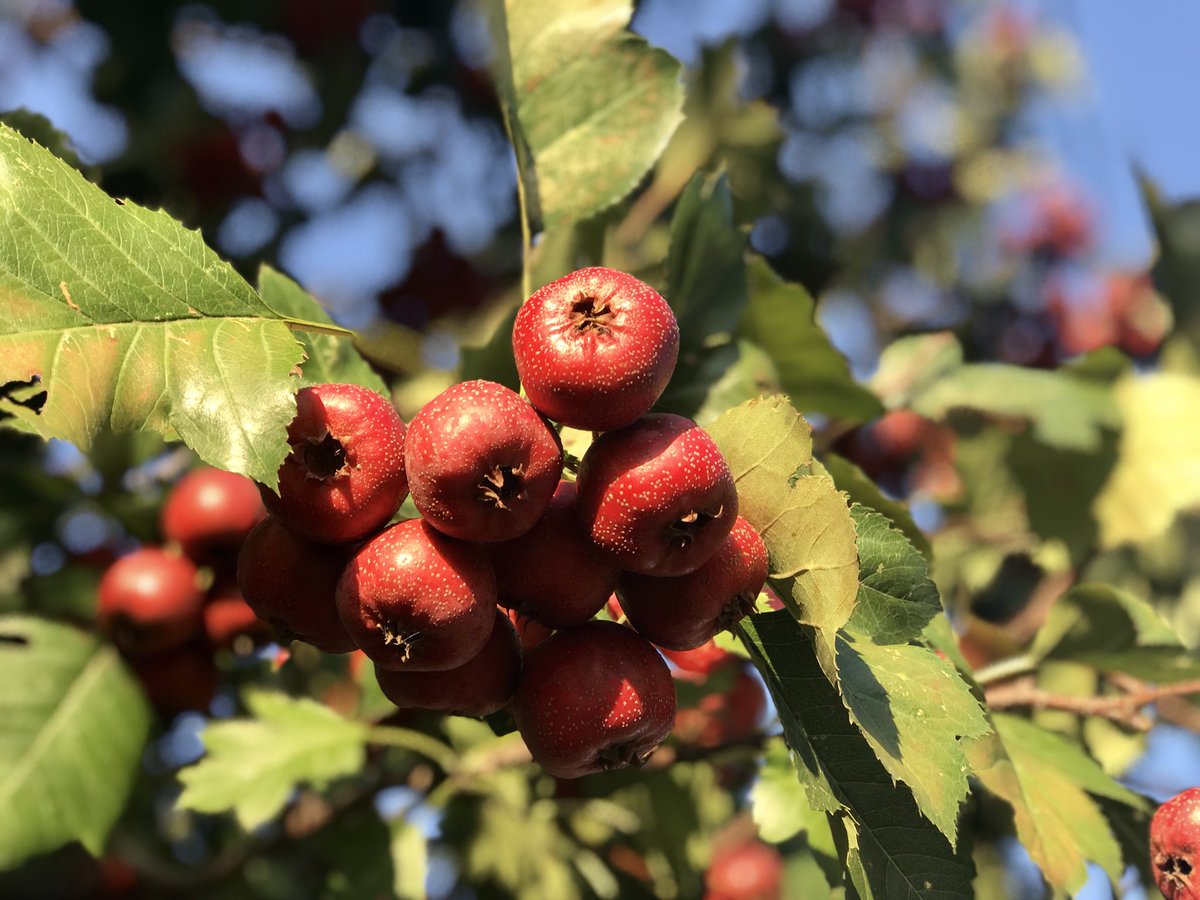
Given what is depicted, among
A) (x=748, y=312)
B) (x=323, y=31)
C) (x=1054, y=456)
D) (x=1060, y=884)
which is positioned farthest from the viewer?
(x=323, y=31)

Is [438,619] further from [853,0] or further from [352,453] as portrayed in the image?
[853,0]

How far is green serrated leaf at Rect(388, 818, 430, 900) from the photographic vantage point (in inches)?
76.9

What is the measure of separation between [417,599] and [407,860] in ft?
4.04

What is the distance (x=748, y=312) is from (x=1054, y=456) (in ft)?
3.65

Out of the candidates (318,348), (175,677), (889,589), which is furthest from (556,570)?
(175,677)

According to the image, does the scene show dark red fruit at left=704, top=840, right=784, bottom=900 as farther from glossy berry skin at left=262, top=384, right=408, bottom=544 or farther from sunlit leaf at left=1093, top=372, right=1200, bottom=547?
glossy berry skin at left=262, top=384, right=408, bottom=544

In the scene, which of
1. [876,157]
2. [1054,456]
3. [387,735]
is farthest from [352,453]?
[876,157]

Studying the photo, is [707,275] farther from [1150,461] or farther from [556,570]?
[1150,461]

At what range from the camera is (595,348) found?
95cm

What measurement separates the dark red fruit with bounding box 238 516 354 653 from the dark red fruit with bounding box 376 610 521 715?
0.09 meters

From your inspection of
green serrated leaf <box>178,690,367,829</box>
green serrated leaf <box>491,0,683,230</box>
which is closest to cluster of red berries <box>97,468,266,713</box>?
green serrated leaf <box>178,690,367,829</box>

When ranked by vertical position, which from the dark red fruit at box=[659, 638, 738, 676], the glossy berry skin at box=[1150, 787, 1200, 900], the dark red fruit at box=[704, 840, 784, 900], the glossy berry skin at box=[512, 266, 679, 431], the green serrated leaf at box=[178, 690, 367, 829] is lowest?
the dark red fruit at box=[704, 840, 784, 900]

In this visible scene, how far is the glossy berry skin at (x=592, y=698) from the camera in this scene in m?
0.99

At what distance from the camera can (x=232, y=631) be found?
1917 mm
